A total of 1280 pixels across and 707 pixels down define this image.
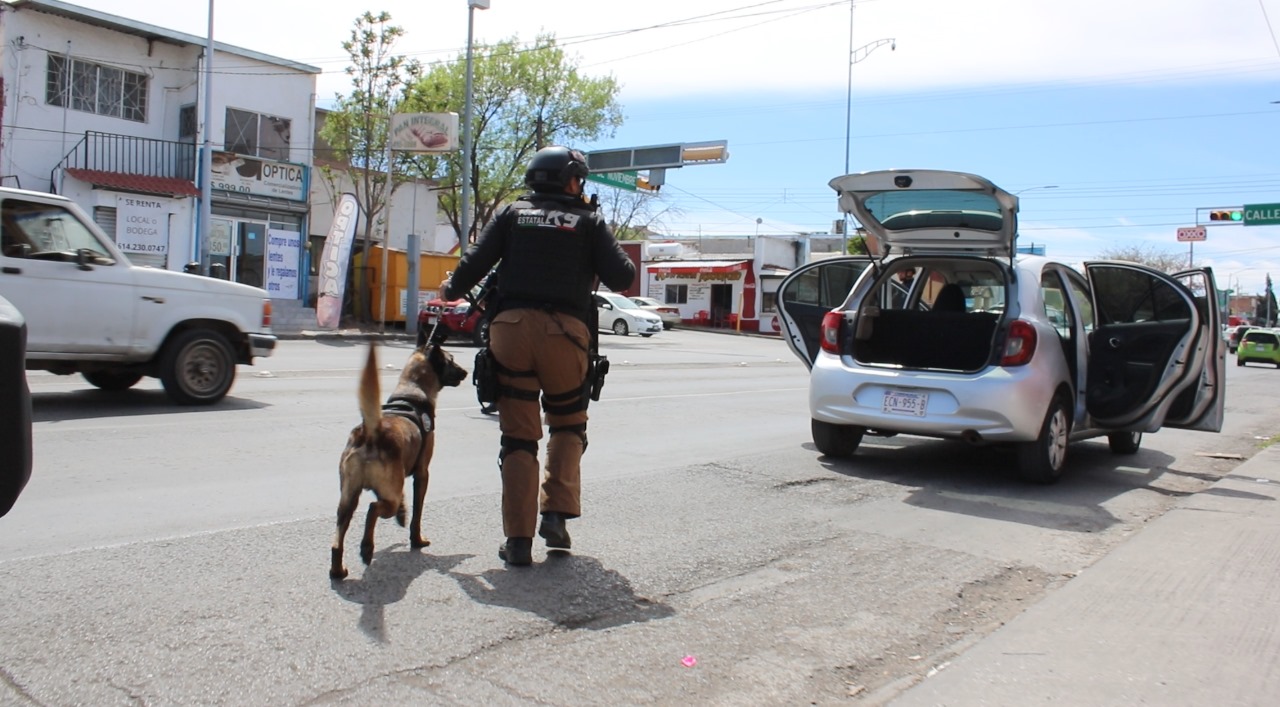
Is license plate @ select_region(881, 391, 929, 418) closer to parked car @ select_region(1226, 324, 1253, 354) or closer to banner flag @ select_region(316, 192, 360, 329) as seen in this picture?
banner flag @ select_region(316, 192, 360, 329)

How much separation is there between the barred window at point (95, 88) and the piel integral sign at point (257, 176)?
7.12ft

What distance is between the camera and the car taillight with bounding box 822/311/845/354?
25.1ft

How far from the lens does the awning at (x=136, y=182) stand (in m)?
23.9

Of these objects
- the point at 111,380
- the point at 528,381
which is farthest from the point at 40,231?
the point at 528,381

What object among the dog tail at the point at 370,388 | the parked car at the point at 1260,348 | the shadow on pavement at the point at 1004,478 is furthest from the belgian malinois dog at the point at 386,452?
the parked car at the point at 1260,348

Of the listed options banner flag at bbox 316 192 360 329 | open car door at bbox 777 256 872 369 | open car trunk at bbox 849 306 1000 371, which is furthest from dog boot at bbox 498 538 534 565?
banner flag at bbox 316 192 360 329

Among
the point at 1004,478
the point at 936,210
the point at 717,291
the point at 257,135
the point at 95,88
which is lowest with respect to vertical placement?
A: the point at 1004,478

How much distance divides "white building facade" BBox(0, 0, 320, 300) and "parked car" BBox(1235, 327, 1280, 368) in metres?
34.2

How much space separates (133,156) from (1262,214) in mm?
36636

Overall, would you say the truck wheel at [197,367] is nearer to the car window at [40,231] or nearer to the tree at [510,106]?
the car window at [40,231]

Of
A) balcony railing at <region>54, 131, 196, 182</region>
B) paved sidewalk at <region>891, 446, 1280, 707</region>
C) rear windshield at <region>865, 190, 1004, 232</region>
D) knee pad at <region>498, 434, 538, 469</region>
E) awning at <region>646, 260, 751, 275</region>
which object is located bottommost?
paved sidewalk at <region>891, 446, 1280, 707</region>

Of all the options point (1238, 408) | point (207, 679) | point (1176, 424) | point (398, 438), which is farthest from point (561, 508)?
point (1238, 408)

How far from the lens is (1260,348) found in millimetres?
39719

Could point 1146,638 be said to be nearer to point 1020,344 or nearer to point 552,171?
point 552,171
